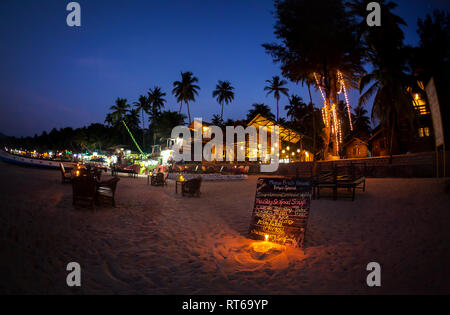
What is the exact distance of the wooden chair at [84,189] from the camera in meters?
6.69

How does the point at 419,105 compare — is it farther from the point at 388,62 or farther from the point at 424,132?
the point at 388,62

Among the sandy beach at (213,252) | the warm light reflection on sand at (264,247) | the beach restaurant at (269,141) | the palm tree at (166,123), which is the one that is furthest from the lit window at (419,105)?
the palm tree at (166,123)

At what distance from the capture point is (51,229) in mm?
4801

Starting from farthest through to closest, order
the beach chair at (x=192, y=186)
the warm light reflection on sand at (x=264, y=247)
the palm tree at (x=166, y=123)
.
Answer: the palm tree at (x=166, y=123)
the beach chair at (x=192, y=186)
the warm light reflection on sand at (x=264, y=247)

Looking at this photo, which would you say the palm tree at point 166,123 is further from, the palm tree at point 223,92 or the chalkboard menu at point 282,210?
the chalkboard menu at point 282,210

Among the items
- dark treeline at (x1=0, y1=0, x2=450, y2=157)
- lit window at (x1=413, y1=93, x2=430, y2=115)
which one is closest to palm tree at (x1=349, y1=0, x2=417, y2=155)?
dark treeline at (x1=0, y1=0, x2=450, y2=157)

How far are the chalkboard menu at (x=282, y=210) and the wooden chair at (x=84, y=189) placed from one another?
534 cm

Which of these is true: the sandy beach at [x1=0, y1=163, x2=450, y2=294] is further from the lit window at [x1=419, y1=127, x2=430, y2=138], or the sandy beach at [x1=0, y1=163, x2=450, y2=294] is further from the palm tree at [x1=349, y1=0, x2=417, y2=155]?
the lit window at [x1=419, y1=127, x2=430, y2=138]

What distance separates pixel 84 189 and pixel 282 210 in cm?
633

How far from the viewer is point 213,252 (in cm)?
407

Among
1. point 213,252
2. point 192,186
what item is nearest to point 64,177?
point 192,186

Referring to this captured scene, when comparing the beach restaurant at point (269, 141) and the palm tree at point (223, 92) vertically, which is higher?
the palm tree at point (223, 92)

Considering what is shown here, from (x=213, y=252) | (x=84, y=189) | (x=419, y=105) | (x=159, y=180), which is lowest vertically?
(x=213, y=252)
